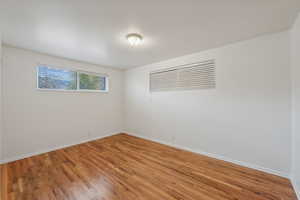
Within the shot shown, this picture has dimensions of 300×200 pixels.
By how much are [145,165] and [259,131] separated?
2.09 meters

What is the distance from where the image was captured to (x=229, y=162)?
2.37 m

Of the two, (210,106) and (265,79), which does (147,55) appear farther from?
(265,79)

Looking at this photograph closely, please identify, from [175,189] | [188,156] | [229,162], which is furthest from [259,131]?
[175,189]

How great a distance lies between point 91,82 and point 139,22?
8.83ft

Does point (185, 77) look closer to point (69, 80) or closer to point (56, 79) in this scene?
point (69, 80)

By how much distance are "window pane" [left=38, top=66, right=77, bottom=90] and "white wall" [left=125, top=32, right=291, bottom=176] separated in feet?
8.68

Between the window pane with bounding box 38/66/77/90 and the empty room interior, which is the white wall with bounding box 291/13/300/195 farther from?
the window pane with bounding box 38/66/77/90

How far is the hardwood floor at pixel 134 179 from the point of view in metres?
1.58

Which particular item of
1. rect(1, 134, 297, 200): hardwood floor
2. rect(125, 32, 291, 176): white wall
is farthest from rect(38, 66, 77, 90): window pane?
rect(125, 32, 291, 176): white wall

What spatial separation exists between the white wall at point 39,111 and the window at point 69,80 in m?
0.15

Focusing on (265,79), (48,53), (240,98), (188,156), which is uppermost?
(48,53)

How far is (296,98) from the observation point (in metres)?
1.70

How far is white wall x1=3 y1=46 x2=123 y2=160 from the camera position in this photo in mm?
2426

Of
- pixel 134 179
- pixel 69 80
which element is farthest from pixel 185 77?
pixel 69 80
